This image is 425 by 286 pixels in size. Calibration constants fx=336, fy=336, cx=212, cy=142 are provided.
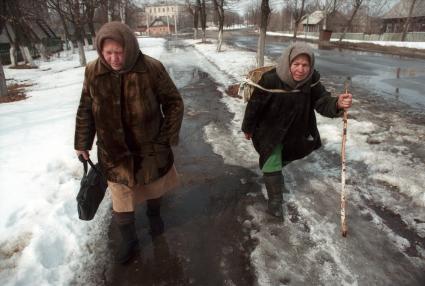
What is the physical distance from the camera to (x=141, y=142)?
2.70 meters

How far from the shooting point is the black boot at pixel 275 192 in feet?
11.4

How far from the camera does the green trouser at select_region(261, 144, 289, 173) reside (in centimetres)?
338

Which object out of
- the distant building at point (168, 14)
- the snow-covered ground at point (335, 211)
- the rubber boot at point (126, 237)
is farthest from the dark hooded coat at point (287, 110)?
the distant building at point (168, 14)

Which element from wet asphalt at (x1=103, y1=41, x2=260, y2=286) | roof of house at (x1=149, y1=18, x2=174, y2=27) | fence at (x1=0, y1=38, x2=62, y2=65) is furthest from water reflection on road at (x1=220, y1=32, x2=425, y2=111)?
roof of house at (x1=149, y1=18, x2=174, y2=27)

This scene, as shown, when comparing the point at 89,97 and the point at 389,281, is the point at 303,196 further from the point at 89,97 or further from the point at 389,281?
the point at 89,97

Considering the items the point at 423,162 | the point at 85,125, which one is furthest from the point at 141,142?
the point at 423,162

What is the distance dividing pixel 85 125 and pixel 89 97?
9.6 inches

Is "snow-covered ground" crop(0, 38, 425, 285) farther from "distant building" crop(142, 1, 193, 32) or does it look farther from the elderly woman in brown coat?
"distant building" crop(142, 1, 193, 32)

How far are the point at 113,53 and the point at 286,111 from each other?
1.65 m

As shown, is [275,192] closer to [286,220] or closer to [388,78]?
[286,220]

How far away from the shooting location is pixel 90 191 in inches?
112

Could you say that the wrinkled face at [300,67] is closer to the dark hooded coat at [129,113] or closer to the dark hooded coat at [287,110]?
the dark hooded coat at [287,110]

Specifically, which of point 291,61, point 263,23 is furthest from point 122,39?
point 263,23

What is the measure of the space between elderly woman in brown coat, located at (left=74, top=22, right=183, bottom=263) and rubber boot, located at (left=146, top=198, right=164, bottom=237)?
22 cm
